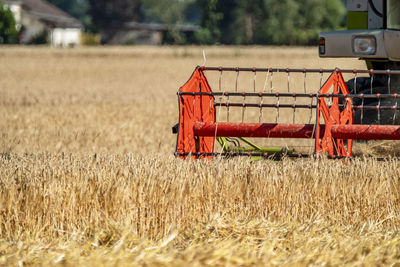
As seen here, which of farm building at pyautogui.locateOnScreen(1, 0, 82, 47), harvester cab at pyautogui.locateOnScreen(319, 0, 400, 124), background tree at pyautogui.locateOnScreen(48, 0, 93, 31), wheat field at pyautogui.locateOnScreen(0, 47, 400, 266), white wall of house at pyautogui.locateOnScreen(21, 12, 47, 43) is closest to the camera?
wheat field at pyautogui.locateOnScreen(0, 47, 400, 266)

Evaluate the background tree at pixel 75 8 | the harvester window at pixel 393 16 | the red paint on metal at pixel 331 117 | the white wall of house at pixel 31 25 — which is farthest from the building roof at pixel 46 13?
the red paint on metal at pixel 331 117

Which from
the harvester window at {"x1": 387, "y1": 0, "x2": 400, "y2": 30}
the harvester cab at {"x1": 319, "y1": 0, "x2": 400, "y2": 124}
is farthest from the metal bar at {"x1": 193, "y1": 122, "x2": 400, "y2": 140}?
the harvester window at {"x1": 387, "y1": 0, "x2": 400, "y2": 30}

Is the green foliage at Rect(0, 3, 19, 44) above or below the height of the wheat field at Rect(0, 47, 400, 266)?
above

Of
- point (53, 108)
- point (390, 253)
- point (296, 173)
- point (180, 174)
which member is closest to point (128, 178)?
point (180, 174)

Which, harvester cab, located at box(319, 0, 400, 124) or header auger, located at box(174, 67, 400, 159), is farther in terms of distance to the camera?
harvester cab, located at box(319, 0, 400, 124)

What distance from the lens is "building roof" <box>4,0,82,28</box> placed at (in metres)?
57.6

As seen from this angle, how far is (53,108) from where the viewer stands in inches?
482

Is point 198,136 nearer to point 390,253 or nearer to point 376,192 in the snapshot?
point 376,192

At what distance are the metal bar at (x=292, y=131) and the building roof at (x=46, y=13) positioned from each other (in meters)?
54.0

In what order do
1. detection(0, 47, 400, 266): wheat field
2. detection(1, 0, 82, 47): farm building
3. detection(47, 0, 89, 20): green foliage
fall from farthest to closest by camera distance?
detection(47, 0, 89, 20): green foliage → detection(1, 0, 82, 47): farm building → detection(0, 47, 400, 266): wheat field

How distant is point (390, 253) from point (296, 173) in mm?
1070

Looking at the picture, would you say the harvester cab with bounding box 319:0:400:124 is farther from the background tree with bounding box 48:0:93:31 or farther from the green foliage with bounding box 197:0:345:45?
the background tree with bounding box 48:0:93:31

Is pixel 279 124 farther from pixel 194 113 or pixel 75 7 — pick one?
pixel 75 7

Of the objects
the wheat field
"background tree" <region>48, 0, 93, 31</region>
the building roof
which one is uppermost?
"background tree" <region>48, 0, 93, 31</region>
